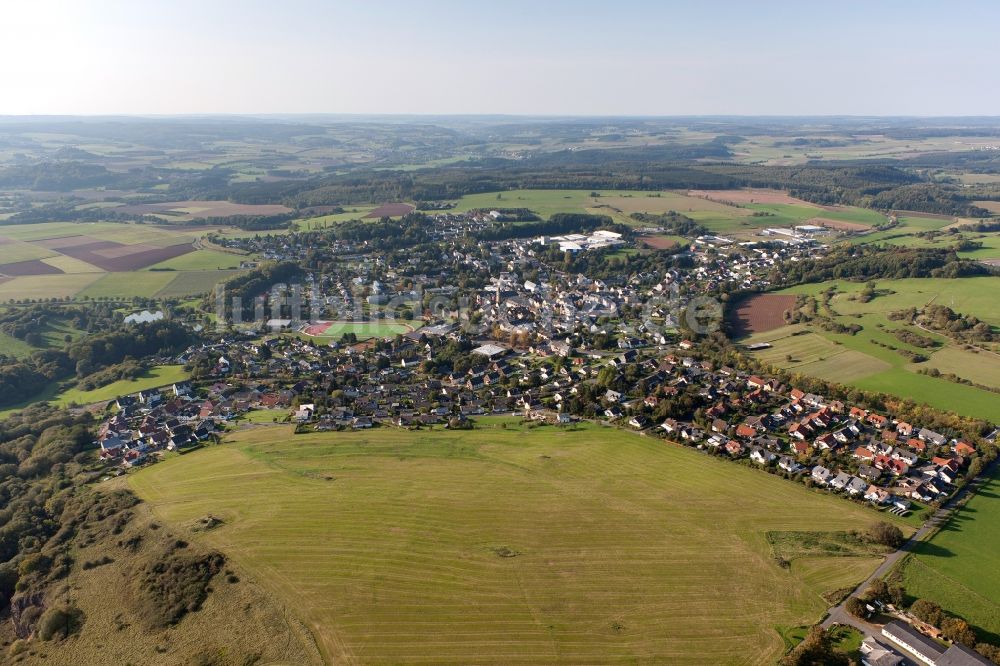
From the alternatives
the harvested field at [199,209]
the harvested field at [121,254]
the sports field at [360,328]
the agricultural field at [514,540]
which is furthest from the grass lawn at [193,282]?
the agricultural field at [514,540]

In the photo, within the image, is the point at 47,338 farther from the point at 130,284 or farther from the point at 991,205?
the point at 991,205

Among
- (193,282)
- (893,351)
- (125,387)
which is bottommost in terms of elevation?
(125,387)

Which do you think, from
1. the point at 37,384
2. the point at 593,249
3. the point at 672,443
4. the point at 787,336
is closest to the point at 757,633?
the point at 672,443

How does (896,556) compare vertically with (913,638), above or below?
below

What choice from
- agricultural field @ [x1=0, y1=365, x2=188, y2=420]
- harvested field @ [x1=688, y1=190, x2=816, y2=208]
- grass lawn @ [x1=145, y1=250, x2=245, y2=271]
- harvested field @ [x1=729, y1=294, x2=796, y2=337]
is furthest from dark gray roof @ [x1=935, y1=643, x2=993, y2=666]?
harvested field @ [x1=688, y1=190, x2=816, y2=208]

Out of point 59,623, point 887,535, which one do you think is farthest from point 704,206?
point 59,623

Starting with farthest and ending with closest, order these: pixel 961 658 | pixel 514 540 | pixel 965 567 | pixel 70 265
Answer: pixel 70 265 → pixel 514 540 → pixel 965 567 → pixel 961 658

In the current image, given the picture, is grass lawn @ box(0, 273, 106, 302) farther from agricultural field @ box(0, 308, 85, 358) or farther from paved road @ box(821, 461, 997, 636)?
paved road @ box(821, 461, 997, 636)

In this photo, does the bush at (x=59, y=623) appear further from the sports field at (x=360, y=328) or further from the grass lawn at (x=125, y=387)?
the sports field at (x=360, y=328)
